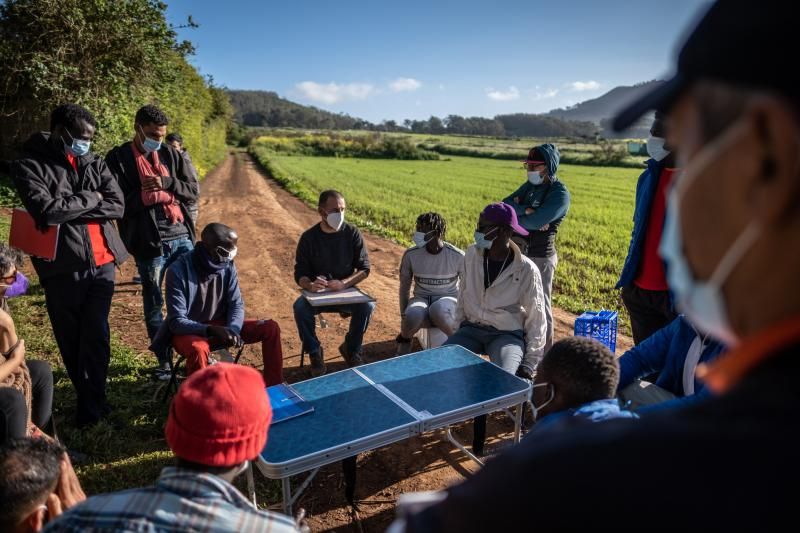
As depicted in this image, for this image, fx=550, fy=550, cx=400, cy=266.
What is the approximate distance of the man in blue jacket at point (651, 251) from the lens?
13.3 feet

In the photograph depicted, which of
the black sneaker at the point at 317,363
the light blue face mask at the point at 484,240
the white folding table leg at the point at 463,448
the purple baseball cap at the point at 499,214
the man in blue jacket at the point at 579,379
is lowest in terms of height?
the white folding table leg at the point at 463,448

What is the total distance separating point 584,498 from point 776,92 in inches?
20.4

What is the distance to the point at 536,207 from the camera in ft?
19.7

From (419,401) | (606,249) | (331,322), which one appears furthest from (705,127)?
(606,249)

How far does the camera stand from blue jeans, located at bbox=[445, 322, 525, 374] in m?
4.47

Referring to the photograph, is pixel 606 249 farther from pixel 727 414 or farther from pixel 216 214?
pixel 727 414

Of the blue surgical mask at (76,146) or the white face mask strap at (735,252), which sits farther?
the blue surgical mask at (76,146)

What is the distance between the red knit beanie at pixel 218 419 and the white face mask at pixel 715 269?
1.58m

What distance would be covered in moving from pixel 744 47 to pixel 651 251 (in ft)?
12.4

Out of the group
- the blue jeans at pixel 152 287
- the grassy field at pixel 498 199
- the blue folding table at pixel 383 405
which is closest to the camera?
the blue folding table at pixel 383 405

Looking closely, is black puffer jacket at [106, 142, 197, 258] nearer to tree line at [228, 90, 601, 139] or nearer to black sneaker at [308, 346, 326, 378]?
black sneaker at [308, 346, 326, 378]

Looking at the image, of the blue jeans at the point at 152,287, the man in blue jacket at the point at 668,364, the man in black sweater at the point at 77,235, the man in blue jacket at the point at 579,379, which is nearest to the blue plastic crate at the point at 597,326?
the man in blue jacket at the point at 668,364

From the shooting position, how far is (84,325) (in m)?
4.22

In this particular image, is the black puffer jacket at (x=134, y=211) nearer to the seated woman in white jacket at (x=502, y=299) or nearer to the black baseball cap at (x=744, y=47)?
the seated woman in white jacket at (x=502, y=299)
